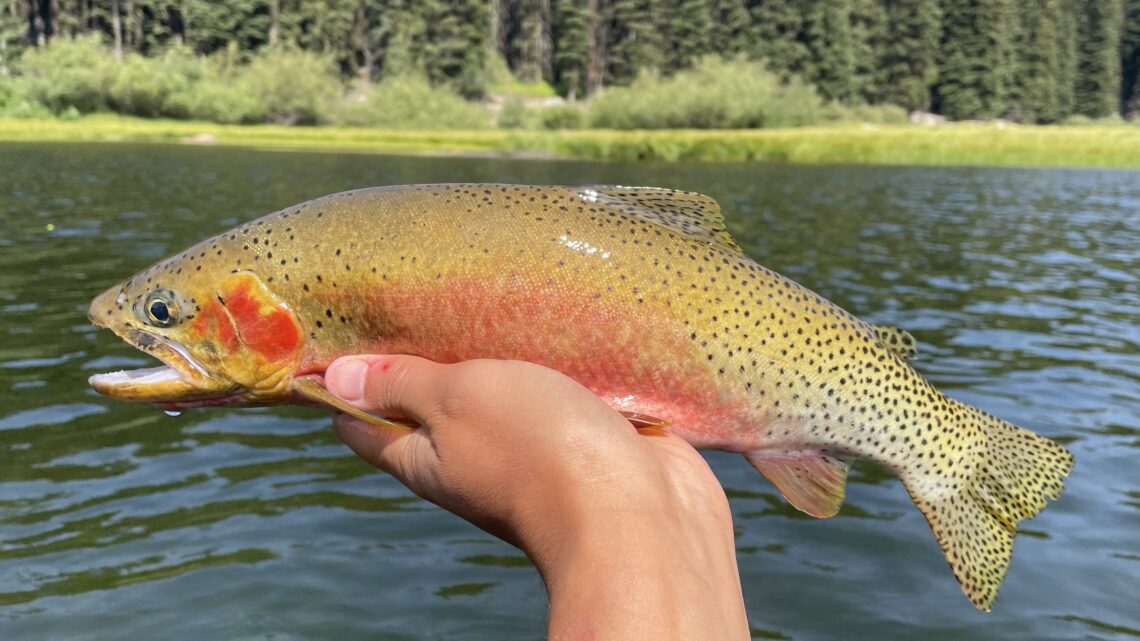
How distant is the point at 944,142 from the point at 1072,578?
58.5 metres

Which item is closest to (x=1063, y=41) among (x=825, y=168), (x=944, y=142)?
(x=944, y=142)

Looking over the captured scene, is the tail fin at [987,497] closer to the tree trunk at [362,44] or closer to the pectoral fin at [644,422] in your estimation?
the pectoral fin at [644,422]

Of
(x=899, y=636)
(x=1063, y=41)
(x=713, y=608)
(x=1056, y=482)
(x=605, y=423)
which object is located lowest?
(x=899, y=636)

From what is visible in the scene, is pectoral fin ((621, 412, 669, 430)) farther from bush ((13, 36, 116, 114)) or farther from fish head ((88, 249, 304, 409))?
bush ((13, 36, 116, 114))

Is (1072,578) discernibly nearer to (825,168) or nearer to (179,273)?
(179,273)

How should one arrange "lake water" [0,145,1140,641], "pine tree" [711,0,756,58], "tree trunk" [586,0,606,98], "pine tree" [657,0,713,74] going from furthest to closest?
"tree trunk" [586,0,606,98] → "pine tree" [711,0,756,58] → "pine tree" [657,0,713,74] → "lake water" [0,145,1140,641]

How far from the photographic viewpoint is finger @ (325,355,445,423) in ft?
8.96

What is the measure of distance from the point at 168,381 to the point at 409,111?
7552 centimetres

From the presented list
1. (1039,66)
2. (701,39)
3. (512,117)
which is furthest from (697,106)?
(1039,66)

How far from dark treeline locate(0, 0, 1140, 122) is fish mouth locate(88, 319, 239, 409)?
92.7 m

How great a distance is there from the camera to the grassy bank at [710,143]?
178 feet

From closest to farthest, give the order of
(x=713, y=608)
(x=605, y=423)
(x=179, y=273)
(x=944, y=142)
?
(x=713, y=608) → (x=605, y=423) → (x=179, y=273) → (x=944, y=142)

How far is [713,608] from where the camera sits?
202cm

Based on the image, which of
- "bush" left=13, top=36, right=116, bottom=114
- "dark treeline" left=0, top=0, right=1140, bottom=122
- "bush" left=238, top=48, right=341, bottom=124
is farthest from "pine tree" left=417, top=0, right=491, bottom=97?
"bush" left=13, top=36, right=116, bottom=114
